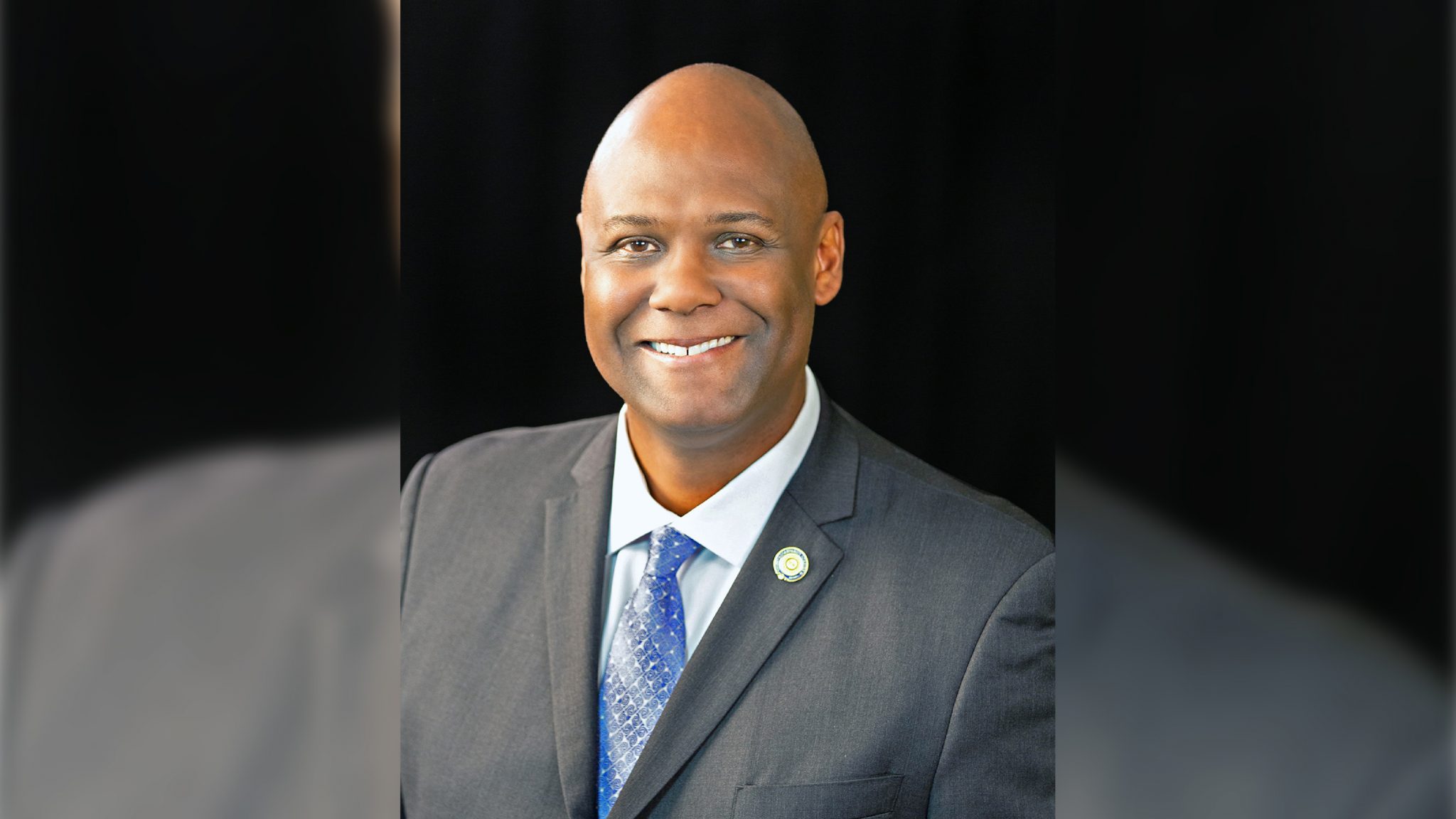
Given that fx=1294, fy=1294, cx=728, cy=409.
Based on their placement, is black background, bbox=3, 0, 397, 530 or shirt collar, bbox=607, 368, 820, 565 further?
black background, bbox=3, 0, 397, 530

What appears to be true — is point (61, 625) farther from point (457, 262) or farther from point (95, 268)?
point (457, 262)

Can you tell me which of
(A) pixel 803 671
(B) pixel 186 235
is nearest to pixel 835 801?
(A) pixel 803 671

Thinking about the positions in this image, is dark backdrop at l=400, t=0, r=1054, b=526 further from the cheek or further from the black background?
the black background

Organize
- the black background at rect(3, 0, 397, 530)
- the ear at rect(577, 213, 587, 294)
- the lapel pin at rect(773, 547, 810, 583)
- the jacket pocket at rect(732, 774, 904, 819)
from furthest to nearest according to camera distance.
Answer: the black background at rect(3, 0, 397, 530), the ear at rect(577, 213, 587, 294), the lapel pin at rect(773, 547, 810, 583), the jacket pocket at rect(732, 774, 904, 819)

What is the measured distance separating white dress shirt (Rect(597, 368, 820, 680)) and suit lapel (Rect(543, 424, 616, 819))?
4 cm

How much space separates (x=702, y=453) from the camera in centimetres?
222

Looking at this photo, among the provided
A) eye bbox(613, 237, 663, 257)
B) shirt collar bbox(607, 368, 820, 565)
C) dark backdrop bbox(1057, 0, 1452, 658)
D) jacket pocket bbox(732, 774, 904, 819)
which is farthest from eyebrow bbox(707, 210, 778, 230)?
jacket pocket bbox(732, 774, 904, 819)

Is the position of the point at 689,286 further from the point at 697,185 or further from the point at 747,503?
the point at 747,503

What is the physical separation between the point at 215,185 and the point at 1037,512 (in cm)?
162

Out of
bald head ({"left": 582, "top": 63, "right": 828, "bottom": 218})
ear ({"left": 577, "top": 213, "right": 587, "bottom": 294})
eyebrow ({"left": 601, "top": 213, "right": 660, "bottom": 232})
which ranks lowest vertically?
ear ({"left": 577, "top": 213, "right": 587, "bottom": 294})

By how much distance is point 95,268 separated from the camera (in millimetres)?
2400

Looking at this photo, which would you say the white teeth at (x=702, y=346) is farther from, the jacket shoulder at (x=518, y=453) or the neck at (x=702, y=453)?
the jacket shoulder at (x=518, y=453)

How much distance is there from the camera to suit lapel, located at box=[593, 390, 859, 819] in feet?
6.89

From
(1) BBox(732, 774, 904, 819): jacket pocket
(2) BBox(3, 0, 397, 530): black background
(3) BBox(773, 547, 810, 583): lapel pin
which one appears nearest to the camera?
(1) BBox(732, 774, 904, 819): jacket pocket
